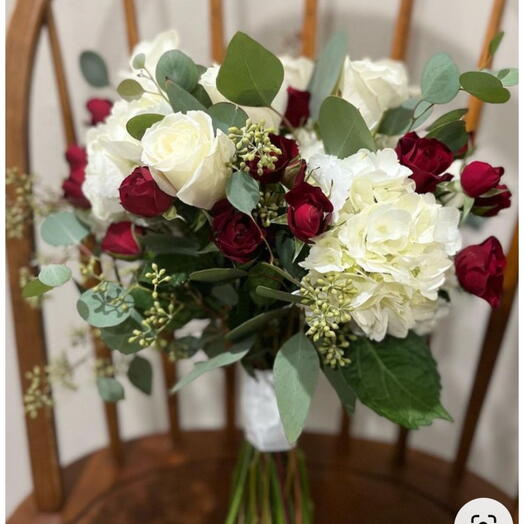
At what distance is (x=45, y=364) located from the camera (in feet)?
2.60

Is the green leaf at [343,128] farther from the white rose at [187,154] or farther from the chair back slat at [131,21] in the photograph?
the chair back slat at [131,21]

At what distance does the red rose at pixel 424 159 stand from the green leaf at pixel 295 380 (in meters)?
0.18

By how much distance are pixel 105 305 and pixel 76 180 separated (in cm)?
17

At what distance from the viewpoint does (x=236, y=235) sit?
0.51 metres

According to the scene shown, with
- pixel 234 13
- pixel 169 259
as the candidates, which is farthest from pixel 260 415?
pixel 234 13

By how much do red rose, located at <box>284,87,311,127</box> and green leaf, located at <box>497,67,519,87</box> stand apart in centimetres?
19

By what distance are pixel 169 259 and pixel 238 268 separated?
8 cm

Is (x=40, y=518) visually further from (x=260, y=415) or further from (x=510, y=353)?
(x=510, y=353)

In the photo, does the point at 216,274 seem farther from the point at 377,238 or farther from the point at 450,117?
the point at 450,117

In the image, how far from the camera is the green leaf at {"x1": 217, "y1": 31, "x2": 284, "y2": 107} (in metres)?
Result: 0.51

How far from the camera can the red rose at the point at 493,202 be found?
0.57 meters

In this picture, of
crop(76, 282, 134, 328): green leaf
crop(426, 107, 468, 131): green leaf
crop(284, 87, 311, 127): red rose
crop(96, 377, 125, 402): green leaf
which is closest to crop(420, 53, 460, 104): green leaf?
crop(426, 107, 468, 131): green leaf

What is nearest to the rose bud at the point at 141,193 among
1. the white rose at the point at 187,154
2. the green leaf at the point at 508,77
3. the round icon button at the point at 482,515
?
the white rose at the point at 187,154

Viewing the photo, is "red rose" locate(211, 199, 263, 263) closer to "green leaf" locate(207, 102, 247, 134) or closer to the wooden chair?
"green leaf" locate(207, 102, 247, 134)
